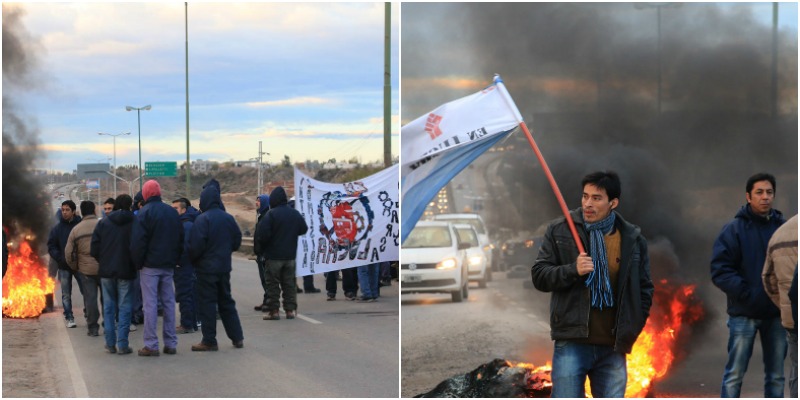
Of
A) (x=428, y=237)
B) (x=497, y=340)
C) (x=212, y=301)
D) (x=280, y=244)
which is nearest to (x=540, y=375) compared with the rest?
(x=497, y=340)

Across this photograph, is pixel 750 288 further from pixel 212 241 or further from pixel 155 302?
pixel 155 302

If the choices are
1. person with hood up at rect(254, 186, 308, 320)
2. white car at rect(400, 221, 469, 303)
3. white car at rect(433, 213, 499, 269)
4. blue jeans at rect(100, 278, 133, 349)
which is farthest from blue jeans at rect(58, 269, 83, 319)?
white car at rect(433, 213, 499, 269)

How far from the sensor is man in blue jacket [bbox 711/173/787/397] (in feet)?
17.6

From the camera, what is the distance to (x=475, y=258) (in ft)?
35.2

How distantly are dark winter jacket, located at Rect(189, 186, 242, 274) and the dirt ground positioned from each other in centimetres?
144

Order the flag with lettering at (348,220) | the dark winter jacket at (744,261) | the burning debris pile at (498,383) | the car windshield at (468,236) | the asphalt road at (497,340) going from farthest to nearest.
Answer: the flag with lettering at (348,220) → the car windshield at (468,236) → the asphalt road at (497,340) → the burning debris pile at (498,383) → the dark winter jacket at (744,261)

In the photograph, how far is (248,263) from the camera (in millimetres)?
22047

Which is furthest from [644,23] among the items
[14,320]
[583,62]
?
[14,320]

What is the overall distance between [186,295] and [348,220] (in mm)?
2501

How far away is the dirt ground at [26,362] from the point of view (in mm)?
6566

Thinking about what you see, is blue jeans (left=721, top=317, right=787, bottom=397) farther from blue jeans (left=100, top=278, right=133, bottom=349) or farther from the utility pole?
the utility pole

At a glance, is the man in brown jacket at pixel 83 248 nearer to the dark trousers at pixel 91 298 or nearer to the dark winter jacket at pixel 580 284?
the dark trousers at pixel 91 298

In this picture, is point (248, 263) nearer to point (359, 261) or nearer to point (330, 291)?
point (330, 291)

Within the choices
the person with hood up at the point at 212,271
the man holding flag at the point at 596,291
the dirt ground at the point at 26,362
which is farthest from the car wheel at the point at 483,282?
the man holding flag at the point at 596,291
